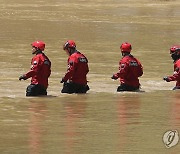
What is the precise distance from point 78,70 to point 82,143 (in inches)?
284

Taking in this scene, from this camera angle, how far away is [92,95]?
2084cm

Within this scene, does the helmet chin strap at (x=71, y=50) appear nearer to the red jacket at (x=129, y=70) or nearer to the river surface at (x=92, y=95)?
the river surface at (x=92, y=95)

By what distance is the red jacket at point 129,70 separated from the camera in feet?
69.8

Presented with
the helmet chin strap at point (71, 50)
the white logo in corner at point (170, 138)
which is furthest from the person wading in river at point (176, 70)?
the white logo in corner at point (170, 138)

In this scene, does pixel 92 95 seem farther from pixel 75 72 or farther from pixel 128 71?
pixel 128 71

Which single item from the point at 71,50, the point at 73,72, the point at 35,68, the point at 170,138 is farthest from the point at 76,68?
the point at 170,138

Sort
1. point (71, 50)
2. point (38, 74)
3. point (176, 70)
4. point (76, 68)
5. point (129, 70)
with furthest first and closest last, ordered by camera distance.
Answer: point (176, 70) < point (129, 70) < point (71, 50) < point (76, 68) < point (38, 74)

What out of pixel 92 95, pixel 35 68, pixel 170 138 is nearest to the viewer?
pixel 170 138

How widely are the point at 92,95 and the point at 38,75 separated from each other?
1409 millimetres

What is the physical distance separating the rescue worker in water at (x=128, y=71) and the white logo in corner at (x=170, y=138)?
6646 millimetres

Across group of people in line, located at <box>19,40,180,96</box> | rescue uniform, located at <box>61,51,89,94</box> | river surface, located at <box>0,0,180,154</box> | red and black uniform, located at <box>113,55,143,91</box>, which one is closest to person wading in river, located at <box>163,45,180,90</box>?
group of people in line, located at <box>19,40,180,96</box>

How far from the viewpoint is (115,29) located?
4244 cm

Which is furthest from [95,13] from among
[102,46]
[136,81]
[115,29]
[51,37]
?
[136,81]

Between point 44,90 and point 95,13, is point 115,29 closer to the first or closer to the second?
point 95,13
